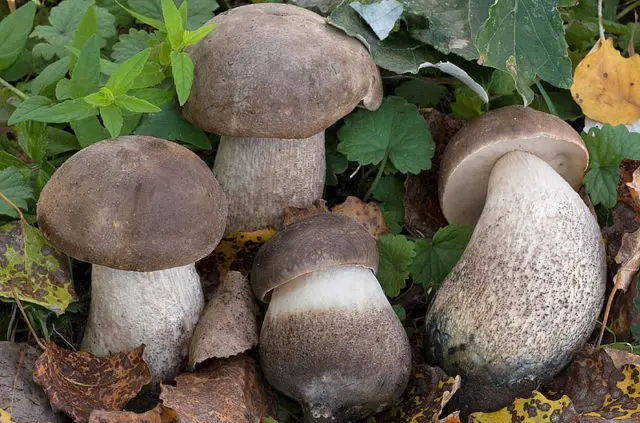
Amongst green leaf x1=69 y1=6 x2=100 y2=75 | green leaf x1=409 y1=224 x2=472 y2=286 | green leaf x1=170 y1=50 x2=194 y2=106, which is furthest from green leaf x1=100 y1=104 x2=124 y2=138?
green leaf x1=409 y1=224 x2=472 y2=286

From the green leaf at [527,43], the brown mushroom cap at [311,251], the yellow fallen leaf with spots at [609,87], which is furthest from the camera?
the yellow fallen leaf with spots at [609,87]

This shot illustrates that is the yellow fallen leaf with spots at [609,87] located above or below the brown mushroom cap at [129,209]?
below

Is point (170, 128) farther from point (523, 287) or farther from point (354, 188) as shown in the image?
point (523, 287)

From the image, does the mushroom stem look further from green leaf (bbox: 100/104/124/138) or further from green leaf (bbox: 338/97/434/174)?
green leaf (bbox: 100/104/124/138)

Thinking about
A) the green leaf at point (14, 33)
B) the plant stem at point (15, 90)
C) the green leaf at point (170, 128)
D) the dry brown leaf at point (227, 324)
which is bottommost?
the dry brown leaf at point (227, 324)

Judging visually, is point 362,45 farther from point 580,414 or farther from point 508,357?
point 580,414

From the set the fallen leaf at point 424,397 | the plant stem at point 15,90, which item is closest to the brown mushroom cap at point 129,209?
the plant stem at point 15,90

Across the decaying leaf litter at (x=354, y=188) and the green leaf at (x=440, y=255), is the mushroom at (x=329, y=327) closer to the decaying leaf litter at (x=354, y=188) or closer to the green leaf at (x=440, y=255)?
the decaying leaf litter at (x=354, y=188)
